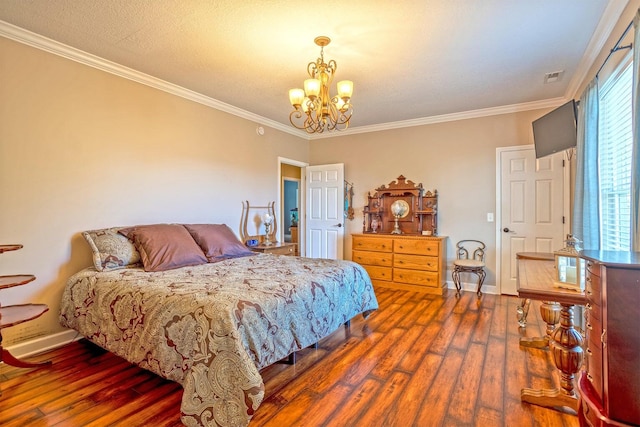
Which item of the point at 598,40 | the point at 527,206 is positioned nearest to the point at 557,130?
the point at 598,40

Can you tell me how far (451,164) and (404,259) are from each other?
5.15ft

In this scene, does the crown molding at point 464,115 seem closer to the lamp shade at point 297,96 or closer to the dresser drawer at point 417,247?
the dresser drawer at point 417,247

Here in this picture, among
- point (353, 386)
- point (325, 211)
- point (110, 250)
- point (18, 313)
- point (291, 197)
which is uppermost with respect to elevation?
point (291, 197)

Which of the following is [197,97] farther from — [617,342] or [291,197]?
[291,197]

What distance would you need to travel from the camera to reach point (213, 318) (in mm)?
1731

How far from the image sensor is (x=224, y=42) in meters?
2.66

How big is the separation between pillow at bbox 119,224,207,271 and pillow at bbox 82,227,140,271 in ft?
0.23

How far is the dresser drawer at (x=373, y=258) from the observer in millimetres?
4750

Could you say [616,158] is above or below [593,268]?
above

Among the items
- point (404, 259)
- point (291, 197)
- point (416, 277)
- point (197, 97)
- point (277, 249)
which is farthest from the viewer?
point (291, 197)

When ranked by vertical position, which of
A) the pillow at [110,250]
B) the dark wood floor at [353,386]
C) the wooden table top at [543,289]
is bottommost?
the dark wood floor at [353,386]

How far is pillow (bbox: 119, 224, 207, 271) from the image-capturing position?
2752 millimetres

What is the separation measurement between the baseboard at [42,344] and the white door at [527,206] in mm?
4933

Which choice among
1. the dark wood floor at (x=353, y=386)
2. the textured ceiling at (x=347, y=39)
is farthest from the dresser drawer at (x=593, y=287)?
the textured ceiling at (x=347, y=39)
